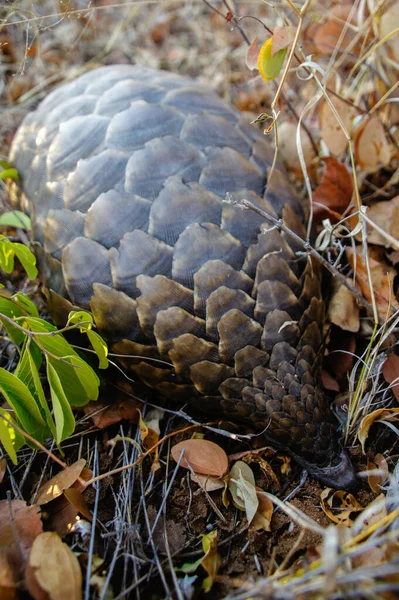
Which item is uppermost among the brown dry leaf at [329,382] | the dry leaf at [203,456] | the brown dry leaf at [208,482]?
the brown dry leaf at [329,382]

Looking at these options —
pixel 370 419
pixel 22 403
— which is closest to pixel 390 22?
pixel 370 419

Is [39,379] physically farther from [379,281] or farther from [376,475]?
[379,281]

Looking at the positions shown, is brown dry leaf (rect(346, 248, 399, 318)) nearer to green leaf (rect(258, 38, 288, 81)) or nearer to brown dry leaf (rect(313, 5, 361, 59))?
green leaf (rect(258, 38, 288, 81))

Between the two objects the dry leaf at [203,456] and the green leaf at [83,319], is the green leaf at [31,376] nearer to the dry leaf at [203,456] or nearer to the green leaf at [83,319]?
the green leaf at [83,319]

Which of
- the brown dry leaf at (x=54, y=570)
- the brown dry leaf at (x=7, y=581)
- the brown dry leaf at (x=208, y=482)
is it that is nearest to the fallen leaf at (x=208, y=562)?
the brown dry leaf at (x=208, y=482)

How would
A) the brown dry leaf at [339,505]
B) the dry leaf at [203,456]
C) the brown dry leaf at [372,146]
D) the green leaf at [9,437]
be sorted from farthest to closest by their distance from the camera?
1. the brown dry leaf at [372,146]
2. the dry leaf at [203,456]
3. the brown dry leaf at [339,505]
4. the green leaf at [9,437]

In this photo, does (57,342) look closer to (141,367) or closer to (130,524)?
(141,367)
